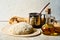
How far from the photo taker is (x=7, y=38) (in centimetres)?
92

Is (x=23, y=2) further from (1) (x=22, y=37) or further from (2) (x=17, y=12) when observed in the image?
(1) (x=22, y=37)


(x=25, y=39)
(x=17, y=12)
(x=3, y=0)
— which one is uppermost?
(x=3, y=0)

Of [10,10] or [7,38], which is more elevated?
[10,10]

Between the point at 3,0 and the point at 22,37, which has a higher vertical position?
the point at 3,0

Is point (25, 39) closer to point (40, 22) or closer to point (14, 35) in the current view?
point (14, 35)

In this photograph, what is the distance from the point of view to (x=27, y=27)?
38.5 inches

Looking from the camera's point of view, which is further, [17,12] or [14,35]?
[17,12]

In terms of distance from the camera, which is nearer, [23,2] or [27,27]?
[27,27]

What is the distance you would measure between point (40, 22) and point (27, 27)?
17 centimetres

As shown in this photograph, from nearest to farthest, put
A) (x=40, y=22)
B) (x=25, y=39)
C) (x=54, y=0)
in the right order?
(x=25, y=39) < (x=40, y=22) < (x=54, y=0)

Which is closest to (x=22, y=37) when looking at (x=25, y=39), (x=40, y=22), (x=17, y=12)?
(x=25, y=39)

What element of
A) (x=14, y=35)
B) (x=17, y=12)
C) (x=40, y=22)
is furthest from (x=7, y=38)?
(x=17, y=12)

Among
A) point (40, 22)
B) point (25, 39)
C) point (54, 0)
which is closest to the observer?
point (25, 39)

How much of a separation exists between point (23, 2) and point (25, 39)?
48 centimetres
